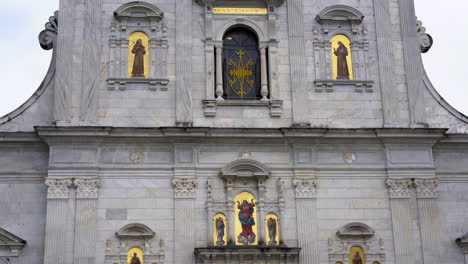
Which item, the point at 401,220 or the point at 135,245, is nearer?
the point at 135,245

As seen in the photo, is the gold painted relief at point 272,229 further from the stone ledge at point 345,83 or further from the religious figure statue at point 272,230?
the stone ledge at point 345,83

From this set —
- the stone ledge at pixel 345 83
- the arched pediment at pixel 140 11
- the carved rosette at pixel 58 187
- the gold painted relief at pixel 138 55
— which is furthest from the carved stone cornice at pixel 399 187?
the carved rosette at pixel 58 187

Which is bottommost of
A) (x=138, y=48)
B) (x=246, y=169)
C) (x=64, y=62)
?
(x=246, y=169)

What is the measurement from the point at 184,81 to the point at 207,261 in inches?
198

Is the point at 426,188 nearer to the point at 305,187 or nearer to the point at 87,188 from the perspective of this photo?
the point at 305,187

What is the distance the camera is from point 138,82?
69.2ft

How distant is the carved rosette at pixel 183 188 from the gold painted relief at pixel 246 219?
1231 millimetres

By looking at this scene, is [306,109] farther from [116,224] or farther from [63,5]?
[63,5]

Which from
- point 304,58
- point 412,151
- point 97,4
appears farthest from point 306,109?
point 97,4

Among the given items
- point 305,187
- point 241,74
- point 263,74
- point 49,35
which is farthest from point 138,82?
point 305,187

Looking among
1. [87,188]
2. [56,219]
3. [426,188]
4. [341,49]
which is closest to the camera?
[56,219]

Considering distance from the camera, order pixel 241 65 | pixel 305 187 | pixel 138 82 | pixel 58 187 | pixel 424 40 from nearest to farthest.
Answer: pixel 58 187 → pixel 305 187 → pixel 138 82 → pixel 241 65 → pixel 424 40

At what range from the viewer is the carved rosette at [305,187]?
20.4 metres

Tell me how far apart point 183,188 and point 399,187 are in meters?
5.81
